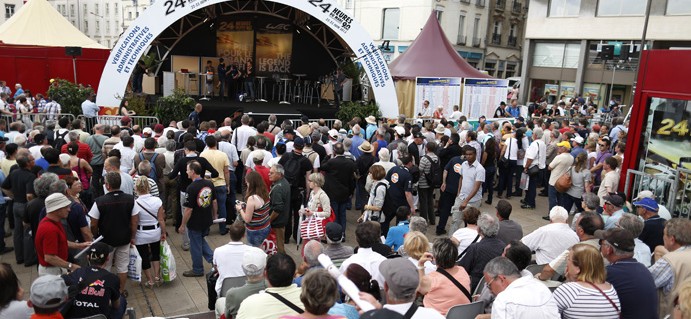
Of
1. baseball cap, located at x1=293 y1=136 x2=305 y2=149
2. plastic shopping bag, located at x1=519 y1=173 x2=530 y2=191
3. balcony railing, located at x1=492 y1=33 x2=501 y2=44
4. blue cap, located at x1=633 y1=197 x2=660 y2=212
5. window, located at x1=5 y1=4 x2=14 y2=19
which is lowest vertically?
plastic shopping bag, located at x1=519 y1=173 x2=530 y2=191

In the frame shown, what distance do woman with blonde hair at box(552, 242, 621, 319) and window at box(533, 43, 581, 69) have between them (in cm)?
3213

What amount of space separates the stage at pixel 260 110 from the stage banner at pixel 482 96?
16.0ft

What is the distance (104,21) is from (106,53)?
37325mm

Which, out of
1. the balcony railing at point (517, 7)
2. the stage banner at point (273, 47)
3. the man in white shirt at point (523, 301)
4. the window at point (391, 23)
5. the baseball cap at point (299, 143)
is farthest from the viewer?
the balcony railing at point (517, 7)

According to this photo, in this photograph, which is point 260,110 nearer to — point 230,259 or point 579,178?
point 579,178

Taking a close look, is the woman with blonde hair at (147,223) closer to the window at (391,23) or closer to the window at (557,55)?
the window at (557,55)

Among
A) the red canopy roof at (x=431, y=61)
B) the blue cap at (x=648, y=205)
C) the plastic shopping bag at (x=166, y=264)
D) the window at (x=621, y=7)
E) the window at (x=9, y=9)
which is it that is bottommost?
the plastic shopping bag at (x=166, y=264)

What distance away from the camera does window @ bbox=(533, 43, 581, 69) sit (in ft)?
105

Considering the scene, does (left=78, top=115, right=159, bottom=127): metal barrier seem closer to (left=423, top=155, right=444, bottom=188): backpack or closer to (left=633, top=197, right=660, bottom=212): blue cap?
(left=423, top=155, right=444, bottom=188): backpack

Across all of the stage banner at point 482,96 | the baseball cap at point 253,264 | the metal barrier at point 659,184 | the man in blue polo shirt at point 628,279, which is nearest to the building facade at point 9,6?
the stage banner at point 482,96

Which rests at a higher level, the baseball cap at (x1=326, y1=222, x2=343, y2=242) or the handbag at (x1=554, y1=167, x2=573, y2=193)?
the baseball cap at (x1=326, y1=222, x2=343, y2=242)

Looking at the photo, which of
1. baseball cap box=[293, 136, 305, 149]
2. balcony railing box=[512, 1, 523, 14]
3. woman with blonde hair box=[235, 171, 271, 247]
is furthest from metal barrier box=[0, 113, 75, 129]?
balcony railing box=[512, 1, 523, 14]

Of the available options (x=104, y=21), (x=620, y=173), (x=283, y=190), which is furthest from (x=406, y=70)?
(x=104, y=21)

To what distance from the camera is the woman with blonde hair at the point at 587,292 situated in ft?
11.1
